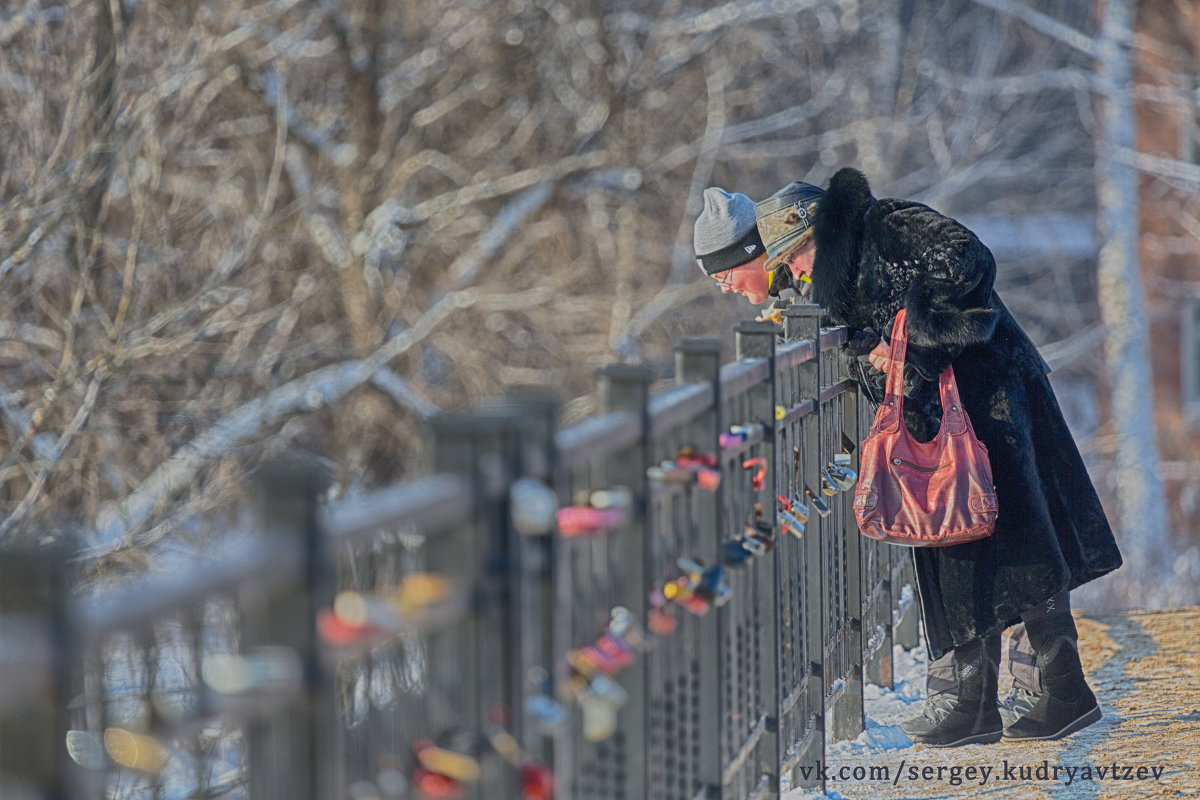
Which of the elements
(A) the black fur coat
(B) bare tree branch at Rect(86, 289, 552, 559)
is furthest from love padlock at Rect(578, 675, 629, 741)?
(B) bare tree branch at Rect(86, 289, 552, 559)

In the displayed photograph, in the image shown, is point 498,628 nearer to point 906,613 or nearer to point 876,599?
point 876,599

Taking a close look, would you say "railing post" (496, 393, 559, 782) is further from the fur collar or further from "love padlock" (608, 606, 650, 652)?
the fur collar

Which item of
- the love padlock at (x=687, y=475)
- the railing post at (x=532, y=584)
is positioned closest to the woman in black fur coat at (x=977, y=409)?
the love padlock at (x=687, y=475)

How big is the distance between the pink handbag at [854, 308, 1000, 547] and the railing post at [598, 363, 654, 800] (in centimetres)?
151

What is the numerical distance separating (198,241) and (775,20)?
769cm

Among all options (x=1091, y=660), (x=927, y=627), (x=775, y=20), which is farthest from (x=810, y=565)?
(x=775, y=20)

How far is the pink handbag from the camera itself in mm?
4051

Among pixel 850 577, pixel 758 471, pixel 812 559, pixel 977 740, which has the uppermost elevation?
pixel 758 471

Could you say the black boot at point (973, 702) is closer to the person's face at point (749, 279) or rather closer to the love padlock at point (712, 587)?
the person's face at point (749, 279)

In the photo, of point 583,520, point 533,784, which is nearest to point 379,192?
point 583,520

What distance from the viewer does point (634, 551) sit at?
8.89 ft

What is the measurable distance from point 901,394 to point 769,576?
30.4 inches

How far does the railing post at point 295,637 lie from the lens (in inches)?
64.5

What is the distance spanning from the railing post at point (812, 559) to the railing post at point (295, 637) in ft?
8.55
